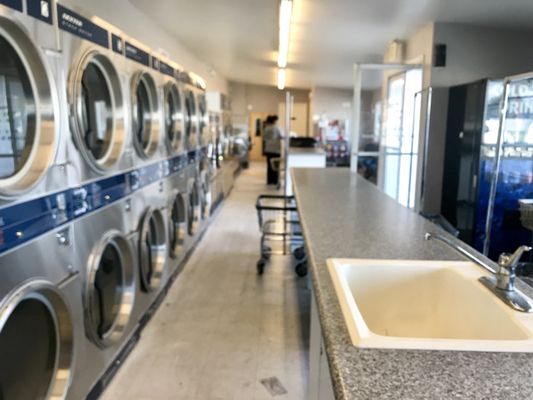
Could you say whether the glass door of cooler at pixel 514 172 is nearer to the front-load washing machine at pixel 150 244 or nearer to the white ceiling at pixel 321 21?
the white ceiling at pixel 321 21

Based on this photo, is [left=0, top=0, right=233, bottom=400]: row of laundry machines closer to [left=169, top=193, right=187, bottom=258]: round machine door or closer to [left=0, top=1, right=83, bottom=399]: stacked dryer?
[left=0, top=1, right=83, bottom=399]: stacked dryer

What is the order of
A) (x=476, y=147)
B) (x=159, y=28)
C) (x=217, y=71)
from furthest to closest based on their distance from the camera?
(x=217, y=71)
(x=159, y=28)
(x=476, y=147)

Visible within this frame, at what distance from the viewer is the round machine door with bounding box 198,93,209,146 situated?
514 centimetres

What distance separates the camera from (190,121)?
15.4 ft

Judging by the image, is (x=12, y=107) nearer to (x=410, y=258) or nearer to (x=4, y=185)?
(x=4, y=185)

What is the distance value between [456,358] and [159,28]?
497 cm

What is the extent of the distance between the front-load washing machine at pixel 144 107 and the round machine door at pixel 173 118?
8.2 inches

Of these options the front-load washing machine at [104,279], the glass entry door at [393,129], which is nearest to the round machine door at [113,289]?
the front-load washing machine at [104,279]

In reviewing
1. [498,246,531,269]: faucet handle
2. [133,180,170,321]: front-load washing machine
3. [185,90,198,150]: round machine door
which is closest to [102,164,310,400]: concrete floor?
[133,180,170,321]: front-load washing machine

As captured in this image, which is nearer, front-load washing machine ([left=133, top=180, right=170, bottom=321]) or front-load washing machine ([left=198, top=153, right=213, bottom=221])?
front-load washing machine ([left=133, top=180, right=170, bottom=321])

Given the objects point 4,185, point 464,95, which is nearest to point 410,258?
point 4,185

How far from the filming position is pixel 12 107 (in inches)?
68.0

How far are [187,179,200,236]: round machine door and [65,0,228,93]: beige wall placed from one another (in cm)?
162

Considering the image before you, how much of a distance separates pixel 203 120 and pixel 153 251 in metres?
2.33
